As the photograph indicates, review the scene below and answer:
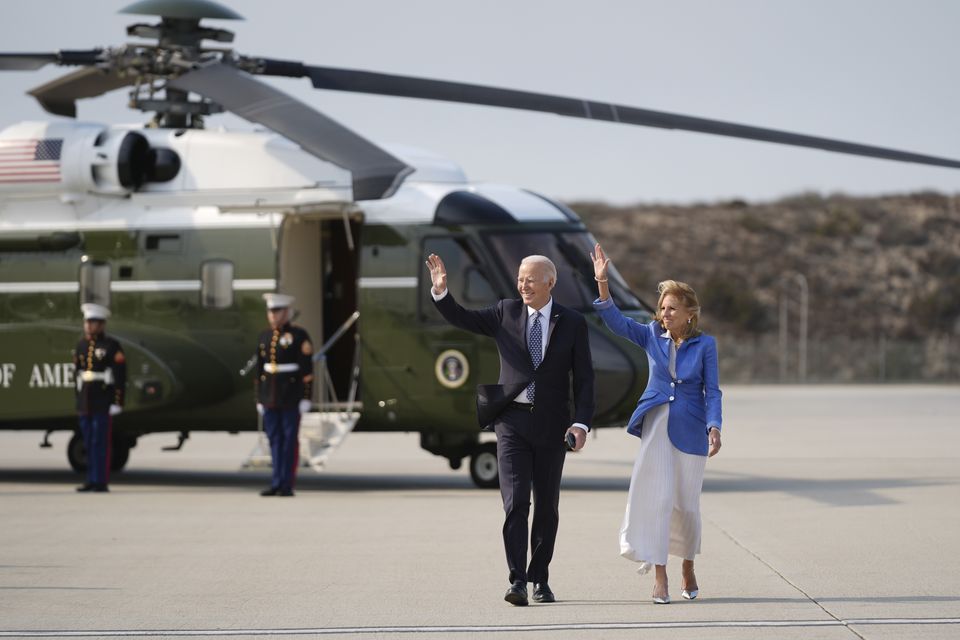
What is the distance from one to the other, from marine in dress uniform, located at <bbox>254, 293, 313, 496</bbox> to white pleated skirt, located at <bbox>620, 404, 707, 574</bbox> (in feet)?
20.8

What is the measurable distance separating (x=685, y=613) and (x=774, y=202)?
68775mm

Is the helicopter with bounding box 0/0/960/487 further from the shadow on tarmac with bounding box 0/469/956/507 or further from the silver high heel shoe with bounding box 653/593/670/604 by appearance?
the silver high heel shoe with bounding box 653/593/670/604

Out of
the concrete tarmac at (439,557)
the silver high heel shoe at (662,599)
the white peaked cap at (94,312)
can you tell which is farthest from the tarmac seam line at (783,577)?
the white peaked cap at (94,312)

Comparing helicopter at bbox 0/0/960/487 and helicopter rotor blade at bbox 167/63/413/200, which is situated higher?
helicopter rotor blade at bbox 167/63/413/200

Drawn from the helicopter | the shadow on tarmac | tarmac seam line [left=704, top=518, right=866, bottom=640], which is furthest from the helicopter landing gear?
tarmac seam line [left=704, top=518, right=866, bottom=640]

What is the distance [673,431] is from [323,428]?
281 inches

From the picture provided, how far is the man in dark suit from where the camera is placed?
7699 millimetres

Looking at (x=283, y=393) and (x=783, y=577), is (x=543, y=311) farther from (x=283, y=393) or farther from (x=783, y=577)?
(x=283, y=393)

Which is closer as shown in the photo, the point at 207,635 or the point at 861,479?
the point at 207,635

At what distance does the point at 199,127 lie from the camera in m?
15.1

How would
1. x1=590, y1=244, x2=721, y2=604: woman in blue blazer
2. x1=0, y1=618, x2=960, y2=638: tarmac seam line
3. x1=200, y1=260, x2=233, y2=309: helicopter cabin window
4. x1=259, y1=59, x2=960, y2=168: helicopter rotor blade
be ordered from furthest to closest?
x1=200, y1=260, x2=233, y2=309: helicopter cabin window → x1=259, y1=59, x2=960, y2=168: helicopter rotor blade → x1=590, y1=244, x2=721, y2=604: woman in blue blazer → x1=0, y1=618, x2=960, y2=638: tarmac seam line

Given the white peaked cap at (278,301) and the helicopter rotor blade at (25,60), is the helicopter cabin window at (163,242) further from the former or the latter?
the helicopter rotor blade at (25,60)

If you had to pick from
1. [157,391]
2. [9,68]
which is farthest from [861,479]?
[9,68]

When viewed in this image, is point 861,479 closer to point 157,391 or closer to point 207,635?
point 157,391
